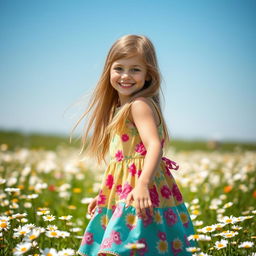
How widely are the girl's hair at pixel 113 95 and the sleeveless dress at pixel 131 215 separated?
0.41 feet

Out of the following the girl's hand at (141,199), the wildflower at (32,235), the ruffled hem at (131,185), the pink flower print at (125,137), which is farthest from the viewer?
the pink flower print at (125,137)

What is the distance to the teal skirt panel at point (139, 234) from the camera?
73.3 inches

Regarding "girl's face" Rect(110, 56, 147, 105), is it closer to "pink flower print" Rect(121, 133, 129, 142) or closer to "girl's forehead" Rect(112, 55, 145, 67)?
"girl's forehead" Rect(112, 55, 145, 67)

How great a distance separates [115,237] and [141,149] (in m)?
0.51

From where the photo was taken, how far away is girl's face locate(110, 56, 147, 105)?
216 centimetres

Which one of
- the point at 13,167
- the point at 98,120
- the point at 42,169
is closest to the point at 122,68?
the point at 98,120

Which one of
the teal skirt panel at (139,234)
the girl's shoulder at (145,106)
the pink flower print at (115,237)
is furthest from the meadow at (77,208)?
the girl's shoulder at (145,106)

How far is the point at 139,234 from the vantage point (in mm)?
1854

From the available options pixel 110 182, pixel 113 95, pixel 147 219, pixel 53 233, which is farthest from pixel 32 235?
pixel 113 95

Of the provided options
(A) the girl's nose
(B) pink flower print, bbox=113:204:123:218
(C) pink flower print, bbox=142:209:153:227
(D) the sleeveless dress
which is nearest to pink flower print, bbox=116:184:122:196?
(D) the sleeveless dress

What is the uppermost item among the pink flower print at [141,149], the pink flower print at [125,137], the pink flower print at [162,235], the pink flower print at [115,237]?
the pink flower print at [125,137]

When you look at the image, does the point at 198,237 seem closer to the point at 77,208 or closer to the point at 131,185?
→ the point at 131,185

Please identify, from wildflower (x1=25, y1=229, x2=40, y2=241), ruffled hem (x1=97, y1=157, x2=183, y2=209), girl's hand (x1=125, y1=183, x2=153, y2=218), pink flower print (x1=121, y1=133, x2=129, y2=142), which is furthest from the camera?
pink flower print (x1=121, y1=133, x2=129, y2=142)

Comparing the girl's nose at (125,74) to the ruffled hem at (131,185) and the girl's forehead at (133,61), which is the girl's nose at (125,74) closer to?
the girl's forehead at (133,61)
